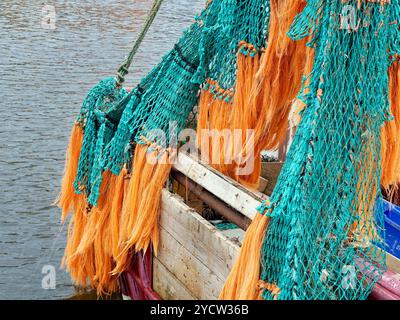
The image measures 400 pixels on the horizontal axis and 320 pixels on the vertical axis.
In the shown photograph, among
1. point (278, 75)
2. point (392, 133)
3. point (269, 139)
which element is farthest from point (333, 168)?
point (269, 139)

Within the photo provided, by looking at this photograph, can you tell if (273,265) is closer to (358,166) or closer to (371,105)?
(358,166)

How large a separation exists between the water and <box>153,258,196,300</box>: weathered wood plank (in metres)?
1.69

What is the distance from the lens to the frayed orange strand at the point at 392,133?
347cm

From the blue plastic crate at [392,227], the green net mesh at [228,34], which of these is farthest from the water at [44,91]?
the blue plastic crate at [392,227]

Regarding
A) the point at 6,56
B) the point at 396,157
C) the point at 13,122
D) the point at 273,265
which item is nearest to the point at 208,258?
the point at 273,265

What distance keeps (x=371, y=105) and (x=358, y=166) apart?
317mm

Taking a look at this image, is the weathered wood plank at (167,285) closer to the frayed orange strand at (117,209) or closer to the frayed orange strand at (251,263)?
the frayed orange strand at (117,209)

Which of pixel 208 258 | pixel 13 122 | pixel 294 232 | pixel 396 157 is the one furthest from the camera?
pixel 13 122

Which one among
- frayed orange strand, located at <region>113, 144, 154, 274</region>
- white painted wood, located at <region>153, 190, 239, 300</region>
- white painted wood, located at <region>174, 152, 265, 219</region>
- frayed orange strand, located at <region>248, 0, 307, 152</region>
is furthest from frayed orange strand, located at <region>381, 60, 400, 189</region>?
frayed orange strand, located at <region>113, 144, 154, 274</region>

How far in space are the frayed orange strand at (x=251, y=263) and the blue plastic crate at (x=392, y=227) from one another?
1710mm

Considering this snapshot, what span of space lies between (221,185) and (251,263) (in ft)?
2.87

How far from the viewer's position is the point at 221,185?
4.01 meters

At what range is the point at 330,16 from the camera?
3.07 meters

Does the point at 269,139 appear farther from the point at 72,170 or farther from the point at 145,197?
the point at 72,170
